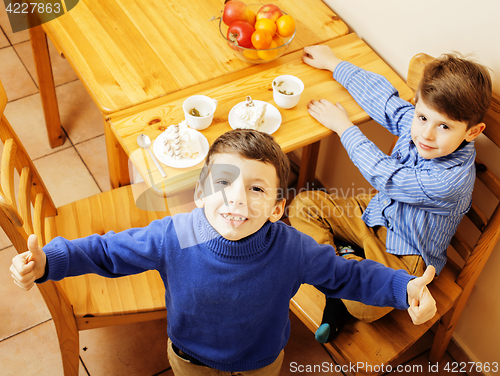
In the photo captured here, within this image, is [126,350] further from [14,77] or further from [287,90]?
[14,77]

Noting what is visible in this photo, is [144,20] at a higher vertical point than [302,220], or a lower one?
higher

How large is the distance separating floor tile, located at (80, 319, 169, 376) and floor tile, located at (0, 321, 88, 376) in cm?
6

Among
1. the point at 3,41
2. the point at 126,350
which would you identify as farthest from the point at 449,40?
the point at 3,41

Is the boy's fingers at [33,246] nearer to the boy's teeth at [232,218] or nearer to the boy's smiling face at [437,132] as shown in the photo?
the boy's teeth at [232,218]

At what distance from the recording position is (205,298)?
95 centimetres

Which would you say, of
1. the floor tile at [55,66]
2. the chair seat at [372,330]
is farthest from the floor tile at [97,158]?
the chair seat at [372,330]

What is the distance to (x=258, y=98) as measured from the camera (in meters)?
1.35

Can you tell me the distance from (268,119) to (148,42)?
1.57 ft

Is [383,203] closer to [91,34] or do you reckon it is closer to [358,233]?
[358,233]

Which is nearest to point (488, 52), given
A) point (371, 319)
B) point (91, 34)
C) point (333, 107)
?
point (333, 107)

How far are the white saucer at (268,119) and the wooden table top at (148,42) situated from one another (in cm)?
19

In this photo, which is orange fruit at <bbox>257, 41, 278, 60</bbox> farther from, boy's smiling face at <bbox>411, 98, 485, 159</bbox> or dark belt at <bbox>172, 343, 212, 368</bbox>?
dark belt at <bbox>172, 343, 212, 368</bbox>

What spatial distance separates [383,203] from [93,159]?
1354 millimetres

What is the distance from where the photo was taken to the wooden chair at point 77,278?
44.4 inches
